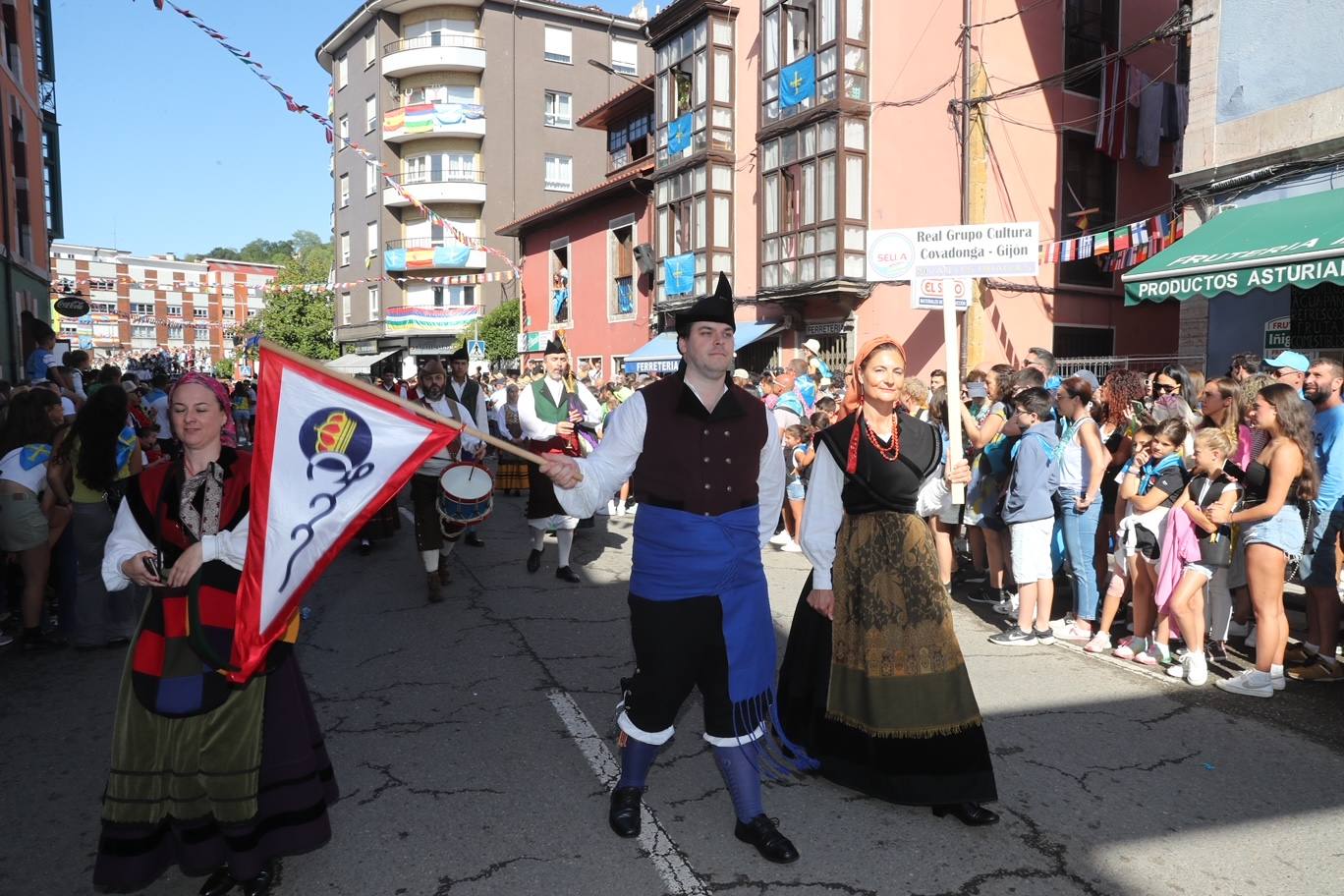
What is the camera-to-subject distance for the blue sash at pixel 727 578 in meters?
3.32

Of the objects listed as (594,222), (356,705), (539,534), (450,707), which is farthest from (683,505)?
(594,222)

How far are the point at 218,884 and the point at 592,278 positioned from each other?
26.4m

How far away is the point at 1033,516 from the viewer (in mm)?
5949

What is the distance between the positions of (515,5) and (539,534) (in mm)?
37208

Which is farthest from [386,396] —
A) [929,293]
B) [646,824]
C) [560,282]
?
[560,282]

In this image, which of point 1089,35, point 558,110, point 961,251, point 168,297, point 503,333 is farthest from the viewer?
point 168,297

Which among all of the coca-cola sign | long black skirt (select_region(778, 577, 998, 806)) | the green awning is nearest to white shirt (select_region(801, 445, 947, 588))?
long black skirt (select_region(778, 577, 998, 806))

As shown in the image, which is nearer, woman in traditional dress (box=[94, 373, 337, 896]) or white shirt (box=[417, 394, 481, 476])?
woman in traditional dress (box=[94, 373, 337, 896])

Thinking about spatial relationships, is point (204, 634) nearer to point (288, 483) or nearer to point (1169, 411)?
point (288, 483)

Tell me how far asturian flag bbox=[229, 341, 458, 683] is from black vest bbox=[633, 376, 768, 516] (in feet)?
2.46

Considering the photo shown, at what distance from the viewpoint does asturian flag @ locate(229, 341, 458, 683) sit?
2783mm

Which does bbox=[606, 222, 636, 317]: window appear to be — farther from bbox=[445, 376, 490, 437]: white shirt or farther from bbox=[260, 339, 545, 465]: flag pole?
bbox=[260, 339, 545, 465]: flag pole

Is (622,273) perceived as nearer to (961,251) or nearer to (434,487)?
(434,487)

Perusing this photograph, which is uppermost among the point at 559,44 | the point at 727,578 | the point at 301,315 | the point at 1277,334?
the point at 559,44
